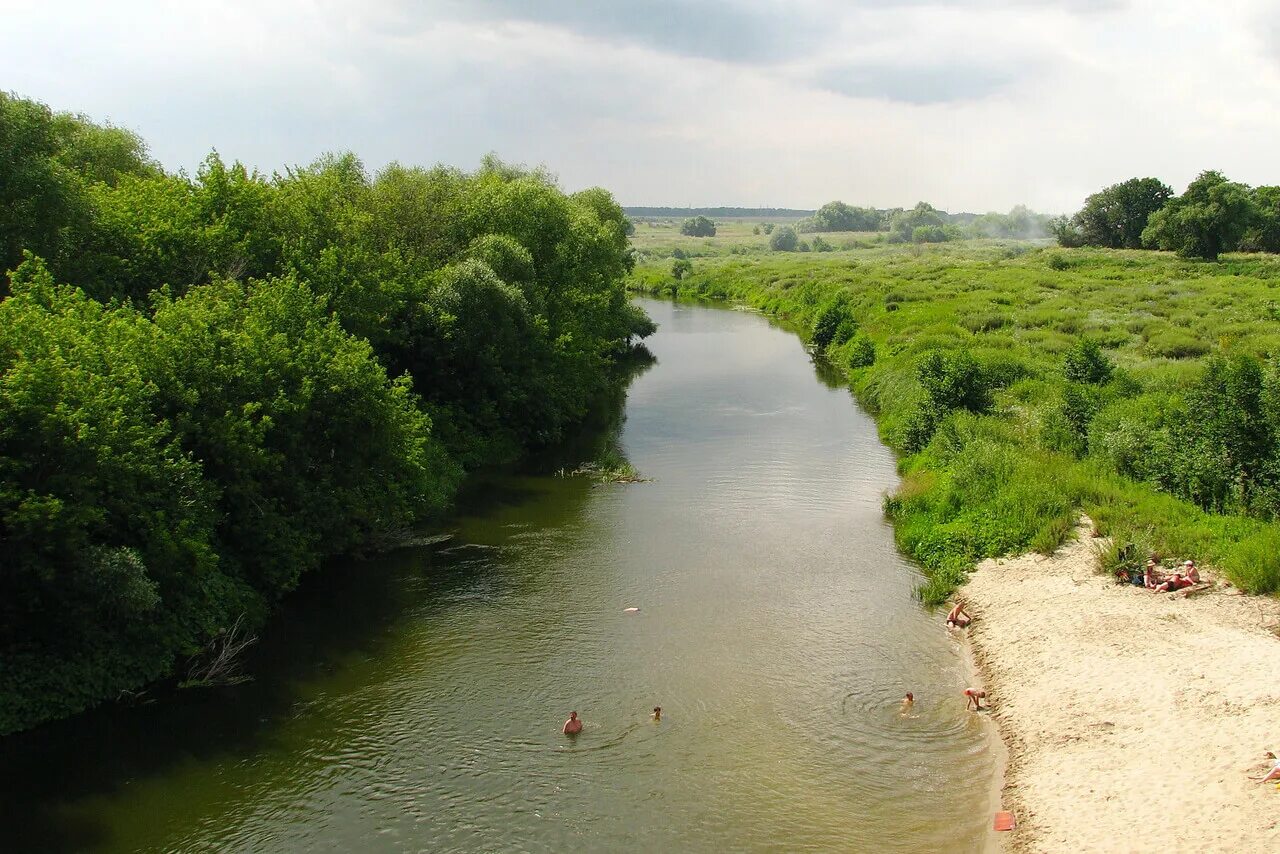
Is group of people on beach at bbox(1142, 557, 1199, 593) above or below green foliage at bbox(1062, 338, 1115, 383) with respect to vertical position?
below

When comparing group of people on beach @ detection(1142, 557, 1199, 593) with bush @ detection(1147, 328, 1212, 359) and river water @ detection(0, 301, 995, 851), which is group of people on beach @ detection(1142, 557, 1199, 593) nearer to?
river water @ detection(0, 301, 995, 851)

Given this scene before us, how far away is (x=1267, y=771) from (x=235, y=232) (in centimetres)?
3382

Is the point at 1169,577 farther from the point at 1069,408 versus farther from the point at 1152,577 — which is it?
the point at 1069,408

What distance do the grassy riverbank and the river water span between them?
3.83m

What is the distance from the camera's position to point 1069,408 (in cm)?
3722

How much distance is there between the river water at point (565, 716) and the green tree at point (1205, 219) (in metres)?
85.7

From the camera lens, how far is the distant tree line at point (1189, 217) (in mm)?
96438

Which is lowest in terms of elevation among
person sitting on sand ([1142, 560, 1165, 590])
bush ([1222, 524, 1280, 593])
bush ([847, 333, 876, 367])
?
person sitting on sand ([1142, 560, 1165, 590])

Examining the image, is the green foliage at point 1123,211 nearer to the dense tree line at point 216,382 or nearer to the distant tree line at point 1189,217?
the distant tree line at point 1189,217

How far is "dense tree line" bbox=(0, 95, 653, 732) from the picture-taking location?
19.3 m

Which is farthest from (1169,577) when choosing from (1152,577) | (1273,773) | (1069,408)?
(1069,408)

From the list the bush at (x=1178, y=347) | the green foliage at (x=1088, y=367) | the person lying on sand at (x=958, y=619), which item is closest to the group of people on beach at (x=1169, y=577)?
the person lying on sand at (x=958, y=619)

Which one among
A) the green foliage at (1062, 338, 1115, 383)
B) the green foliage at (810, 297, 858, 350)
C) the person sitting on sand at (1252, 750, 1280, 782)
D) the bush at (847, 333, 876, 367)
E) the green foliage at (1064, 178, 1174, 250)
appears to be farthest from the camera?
the green foliage at (1064, 178, 1174, 250)

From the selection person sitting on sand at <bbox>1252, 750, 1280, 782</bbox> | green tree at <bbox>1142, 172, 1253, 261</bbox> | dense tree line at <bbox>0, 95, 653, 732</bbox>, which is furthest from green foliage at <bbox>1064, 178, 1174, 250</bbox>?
person sitting on sand at <bbox>1252, 750, 1280, 782</bbox>
